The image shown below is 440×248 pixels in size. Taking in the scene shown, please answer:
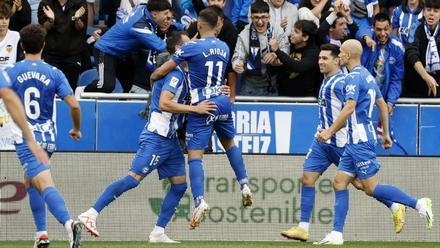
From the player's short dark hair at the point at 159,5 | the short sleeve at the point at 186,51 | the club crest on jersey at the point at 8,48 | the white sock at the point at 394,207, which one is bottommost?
the white sock at the point at 394,207

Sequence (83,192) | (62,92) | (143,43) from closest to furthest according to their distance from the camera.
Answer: (62,92), (83,192), (143,43)

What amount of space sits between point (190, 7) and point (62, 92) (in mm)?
5458

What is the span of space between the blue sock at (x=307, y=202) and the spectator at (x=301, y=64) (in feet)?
8.95

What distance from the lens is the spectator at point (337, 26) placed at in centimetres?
1791

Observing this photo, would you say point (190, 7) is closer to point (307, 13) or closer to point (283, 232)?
point (307, 13)

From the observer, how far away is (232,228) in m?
15.9

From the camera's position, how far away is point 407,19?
1858 cm

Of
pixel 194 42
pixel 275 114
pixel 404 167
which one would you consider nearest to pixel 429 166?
pixel 404 167

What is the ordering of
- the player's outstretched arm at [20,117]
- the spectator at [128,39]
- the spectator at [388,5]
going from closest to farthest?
the player's outstretched arm at [20,117] < the spectator at [128,39] < the spectator at [388,5]

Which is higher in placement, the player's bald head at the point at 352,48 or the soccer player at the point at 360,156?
the player's bald head at the point at 352,48

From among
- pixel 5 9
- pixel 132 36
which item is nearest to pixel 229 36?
pixel 132 36

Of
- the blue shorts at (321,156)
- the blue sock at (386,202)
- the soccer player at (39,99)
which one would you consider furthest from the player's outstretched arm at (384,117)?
the soccer player at (39,99)

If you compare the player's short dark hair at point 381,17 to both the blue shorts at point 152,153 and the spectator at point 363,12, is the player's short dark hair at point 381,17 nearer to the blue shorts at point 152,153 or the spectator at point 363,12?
the spectator at point 363,12

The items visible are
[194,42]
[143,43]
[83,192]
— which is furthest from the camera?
[143,43]
